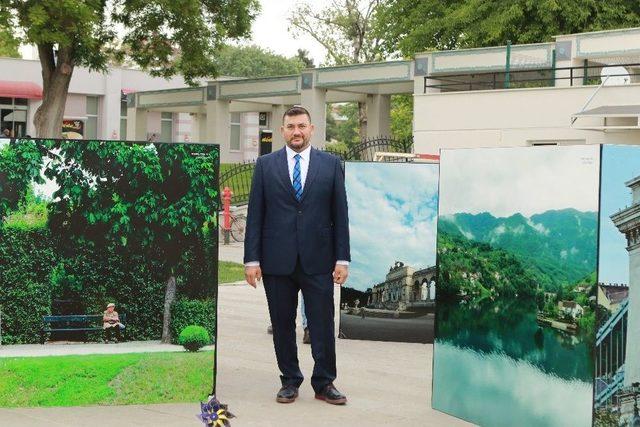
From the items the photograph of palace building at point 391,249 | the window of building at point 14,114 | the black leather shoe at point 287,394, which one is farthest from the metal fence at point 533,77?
the window of building at point 14,114

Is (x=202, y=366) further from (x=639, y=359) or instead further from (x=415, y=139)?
(x=415, y=139)

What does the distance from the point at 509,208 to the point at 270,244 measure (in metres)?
1.80

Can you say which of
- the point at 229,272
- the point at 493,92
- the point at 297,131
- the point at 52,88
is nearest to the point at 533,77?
the point at 493,92

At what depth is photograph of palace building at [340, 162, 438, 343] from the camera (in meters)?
10.8

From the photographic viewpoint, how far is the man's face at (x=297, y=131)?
739 cm

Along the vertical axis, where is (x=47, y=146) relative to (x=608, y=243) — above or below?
above

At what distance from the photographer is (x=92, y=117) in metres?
62.9

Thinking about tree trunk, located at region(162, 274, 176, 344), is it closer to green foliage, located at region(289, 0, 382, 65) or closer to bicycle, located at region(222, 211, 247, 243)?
bicycle, located at region(222, 211, 247, 243)

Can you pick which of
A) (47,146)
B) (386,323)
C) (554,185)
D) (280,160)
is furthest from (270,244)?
(386,323)

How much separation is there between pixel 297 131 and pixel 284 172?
0.92 ft

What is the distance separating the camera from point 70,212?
22.6 feet

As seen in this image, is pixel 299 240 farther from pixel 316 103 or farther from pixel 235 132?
pixel 235 132

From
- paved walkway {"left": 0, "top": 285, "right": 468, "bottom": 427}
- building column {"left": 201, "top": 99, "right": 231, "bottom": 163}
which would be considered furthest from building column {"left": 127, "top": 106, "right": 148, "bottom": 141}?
paved walkway {"left": 0, "top": 285, "right": 468, "bottom": 427}

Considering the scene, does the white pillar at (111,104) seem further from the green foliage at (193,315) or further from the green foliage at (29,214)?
the green foliage at (29,214)
